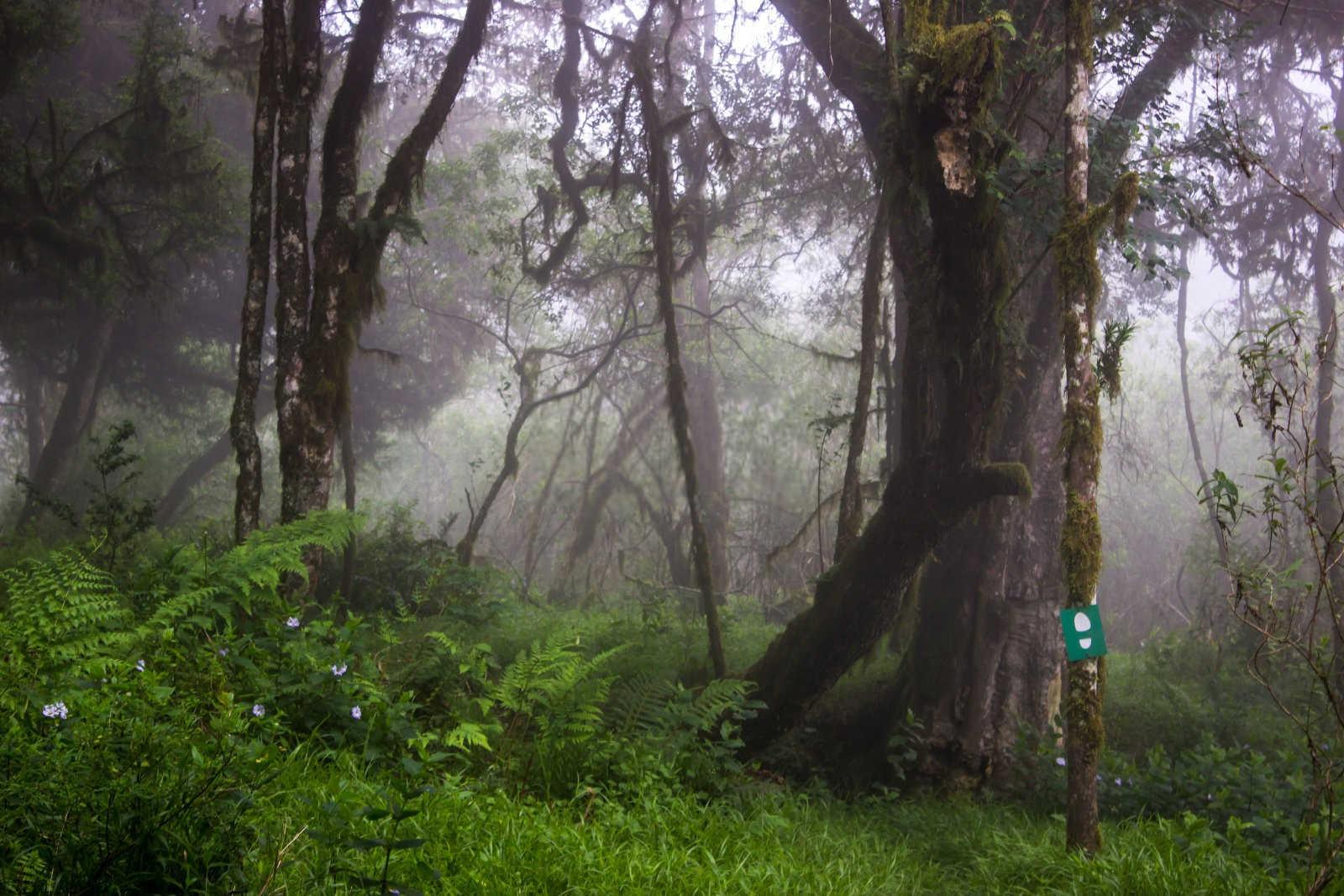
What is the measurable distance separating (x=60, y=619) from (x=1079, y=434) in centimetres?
Answer: 477

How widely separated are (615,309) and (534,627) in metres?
8.49

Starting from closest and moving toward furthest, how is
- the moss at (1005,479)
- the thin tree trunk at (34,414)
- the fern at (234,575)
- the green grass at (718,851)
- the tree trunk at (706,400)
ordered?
the green grass at (718,851) → the fern at (234,575) → the moss at (1005,479) → the tree trunk at (706,400) → the thin tree trunk at (34,414)

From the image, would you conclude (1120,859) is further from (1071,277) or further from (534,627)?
(534,627)

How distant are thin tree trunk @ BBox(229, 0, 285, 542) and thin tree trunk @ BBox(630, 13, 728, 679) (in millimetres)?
3294

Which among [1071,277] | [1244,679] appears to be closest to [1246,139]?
[1244,679]

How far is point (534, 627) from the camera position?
9930 millimetres

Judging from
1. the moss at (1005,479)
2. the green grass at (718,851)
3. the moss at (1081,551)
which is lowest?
the green grass at (718,851)

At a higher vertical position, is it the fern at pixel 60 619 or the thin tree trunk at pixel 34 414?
the thin tree trunk at pixel 34 414

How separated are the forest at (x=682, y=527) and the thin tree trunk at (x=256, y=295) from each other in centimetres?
3

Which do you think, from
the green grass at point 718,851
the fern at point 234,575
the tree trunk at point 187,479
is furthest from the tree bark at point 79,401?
the green grass at point 718,851

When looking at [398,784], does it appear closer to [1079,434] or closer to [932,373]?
[1079,434]

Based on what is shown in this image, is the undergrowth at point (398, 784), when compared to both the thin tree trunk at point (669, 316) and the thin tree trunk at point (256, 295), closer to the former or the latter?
the thin tree trunk at point (256, 295)

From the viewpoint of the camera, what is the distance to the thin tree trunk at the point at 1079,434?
4980mm

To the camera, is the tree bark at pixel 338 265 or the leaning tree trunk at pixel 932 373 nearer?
the leaning tree trunk at pixel 932 373
